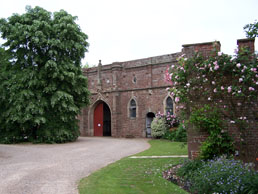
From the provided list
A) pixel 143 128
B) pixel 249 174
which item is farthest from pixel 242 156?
pixel 143 128

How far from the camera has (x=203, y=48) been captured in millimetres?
8242

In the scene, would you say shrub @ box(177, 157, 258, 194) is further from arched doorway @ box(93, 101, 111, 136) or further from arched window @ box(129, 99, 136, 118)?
arched doorway @ box(93, 101, 111, 136)

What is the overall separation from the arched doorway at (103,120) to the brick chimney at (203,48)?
799 inches

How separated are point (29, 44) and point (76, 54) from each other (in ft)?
11.8

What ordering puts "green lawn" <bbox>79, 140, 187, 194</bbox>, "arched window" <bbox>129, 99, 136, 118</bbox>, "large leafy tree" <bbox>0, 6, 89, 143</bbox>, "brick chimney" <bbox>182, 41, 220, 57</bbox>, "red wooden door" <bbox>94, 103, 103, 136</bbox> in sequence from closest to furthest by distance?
"green lawn" <bbox>79, 140, 187, 194</bbox> → "brick chimney" <bbox>182, 41, 220, 57</bbox> → "large leafy tree" <bbox>0, 6, 89, 143</bbox> → "arched window" <bbox>129, 99, 136, 118</bbox> → "red wooden door" <bbox>94, 103, 103, 136</bbox>

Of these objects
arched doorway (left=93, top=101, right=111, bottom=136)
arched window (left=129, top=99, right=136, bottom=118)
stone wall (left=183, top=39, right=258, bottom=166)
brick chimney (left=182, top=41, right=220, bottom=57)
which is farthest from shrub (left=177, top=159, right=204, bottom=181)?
arched doorway (left=93, top=101, right=111, bottom=136)

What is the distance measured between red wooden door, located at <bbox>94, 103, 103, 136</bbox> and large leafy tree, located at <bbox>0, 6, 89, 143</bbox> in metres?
7.94

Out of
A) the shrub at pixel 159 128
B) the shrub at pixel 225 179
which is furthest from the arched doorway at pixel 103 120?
the shrub at pixel 225 179

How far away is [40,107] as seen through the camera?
18.1 metres

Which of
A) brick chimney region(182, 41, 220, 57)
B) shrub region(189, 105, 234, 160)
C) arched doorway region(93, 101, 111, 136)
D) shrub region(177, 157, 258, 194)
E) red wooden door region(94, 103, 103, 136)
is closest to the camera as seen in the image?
shrub region(177, 157, 258, 194)

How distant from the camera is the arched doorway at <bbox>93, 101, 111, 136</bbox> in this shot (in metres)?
28.2

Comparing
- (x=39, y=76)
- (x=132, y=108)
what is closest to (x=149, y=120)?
(x=132, y=108)

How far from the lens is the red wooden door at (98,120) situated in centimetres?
2834

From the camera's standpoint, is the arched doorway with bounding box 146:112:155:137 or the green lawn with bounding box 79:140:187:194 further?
the arched doorway with bounding box 146:112:155:137
